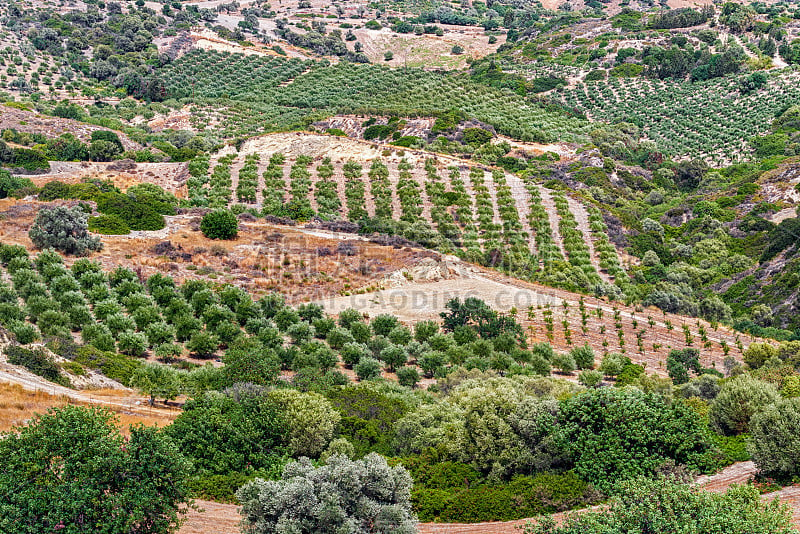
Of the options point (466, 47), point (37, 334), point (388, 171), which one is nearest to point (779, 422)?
point (37, 334)

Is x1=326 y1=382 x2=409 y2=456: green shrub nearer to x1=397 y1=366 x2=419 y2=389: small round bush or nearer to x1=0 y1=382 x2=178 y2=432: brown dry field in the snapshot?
x1=397 y1=366 x2=419 y2=389: small round bush

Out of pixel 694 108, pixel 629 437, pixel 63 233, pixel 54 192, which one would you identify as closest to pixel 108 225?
pixel 63 233

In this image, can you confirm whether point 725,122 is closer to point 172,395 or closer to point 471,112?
point 471,112

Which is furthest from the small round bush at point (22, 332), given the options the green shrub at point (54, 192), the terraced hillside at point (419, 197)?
the terraced hillside at point (419, 197)

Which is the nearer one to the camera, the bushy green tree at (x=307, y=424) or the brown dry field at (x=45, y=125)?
the bushy green tree at (x=307, y=424)

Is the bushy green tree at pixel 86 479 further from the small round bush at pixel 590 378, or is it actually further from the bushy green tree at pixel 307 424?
the small round bush at pixel 590 378

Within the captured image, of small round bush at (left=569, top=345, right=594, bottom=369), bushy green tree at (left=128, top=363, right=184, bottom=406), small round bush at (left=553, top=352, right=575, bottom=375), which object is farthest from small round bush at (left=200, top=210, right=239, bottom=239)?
small round bush at (left=569, top=345, right=594, bottom=369)

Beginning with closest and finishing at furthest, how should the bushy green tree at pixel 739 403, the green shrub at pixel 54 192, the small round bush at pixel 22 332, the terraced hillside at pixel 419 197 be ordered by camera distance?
the bushy green tree at pixel 739 403 < the small round bush at pixel 22 332 < the green shrub at pixel 54 192 < the terraced hillside at pixel 419 197
